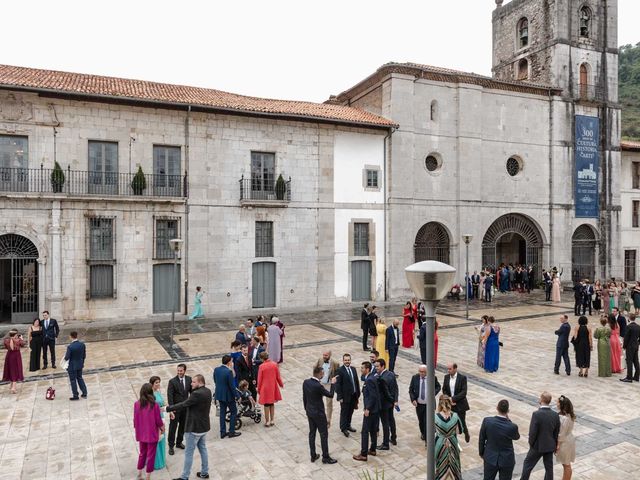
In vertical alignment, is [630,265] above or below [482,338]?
above

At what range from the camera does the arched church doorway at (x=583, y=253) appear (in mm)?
31703

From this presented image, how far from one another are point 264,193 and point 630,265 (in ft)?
92.3

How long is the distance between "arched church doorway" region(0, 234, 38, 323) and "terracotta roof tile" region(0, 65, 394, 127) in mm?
6212

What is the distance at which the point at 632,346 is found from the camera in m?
11.5

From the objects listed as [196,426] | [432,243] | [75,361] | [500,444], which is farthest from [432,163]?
[196,426]

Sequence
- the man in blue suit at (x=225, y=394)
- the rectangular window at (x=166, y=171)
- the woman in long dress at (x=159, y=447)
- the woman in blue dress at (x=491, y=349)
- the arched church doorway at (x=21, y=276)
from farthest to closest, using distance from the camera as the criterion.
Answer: the rectangular window at (x=166, y=171), the arched church doorway at (x=21, y=276), the woman in blue dress at (x=491, y=349), the man in blue suit at (x=225, y=394), the woman in long dress at (x=159, y=447)

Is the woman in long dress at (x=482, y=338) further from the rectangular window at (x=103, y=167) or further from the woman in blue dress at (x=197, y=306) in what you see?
the rectangular window at (x=103, y=167)

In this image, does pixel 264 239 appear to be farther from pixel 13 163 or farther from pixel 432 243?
pixel 13 163

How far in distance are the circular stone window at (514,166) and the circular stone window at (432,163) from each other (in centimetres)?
539

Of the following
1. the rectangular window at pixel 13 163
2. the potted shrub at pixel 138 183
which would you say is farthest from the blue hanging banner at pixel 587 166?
the rectangular window at pixel 13 163

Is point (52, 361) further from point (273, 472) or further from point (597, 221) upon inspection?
point (597, 221)

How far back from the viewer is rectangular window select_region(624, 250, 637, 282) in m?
34.3

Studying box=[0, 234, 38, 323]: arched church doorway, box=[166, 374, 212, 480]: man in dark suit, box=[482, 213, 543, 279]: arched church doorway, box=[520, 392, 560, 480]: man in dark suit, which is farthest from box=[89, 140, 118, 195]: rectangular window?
box=[482, 213, 543, 279]: arched church doorway

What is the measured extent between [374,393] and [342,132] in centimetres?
1897
